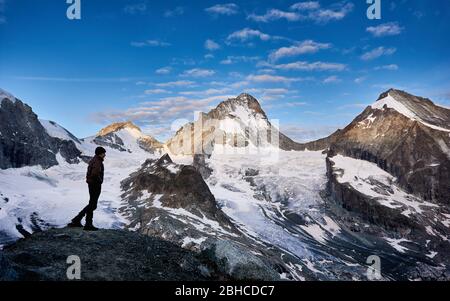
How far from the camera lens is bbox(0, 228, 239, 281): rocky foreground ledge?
64.8 ft

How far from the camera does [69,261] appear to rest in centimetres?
2098

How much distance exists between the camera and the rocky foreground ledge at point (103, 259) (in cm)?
1977
